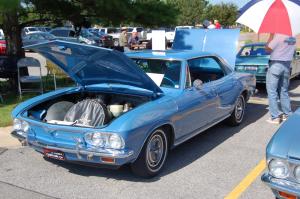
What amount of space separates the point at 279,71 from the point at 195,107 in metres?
2.50

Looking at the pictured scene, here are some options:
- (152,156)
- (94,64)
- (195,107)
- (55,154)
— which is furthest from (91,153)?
(195,107)

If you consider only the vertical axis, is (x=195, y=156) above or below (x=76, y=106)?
below

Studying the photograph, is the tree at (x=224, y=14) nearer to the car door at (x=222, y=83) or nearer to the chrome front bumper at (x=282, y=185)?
the car door at (x=222, y=83)

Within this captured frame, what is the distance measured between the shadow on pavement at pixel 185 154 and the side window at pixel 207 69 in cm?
91

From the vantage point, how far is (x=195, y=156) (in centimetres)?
555

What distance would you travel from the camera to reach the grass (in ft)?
23.9

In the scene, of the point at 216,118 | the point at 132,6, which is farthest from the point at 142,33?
the point at 216,118

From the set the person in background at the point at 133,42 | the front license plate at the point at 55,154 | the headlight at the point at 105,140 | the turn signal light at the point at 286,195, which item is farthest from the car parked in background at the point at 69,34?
the turn signal light at the point at 286,195

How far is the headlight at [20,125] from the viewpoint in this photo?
4.80 metres

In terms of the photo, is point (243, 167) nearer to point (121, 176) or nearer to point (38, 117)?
point (121, 176)

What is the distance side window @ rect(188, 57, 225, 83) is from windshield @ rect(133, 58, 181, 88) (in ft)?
2.34

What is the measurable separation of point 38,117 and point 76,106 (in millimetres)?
498

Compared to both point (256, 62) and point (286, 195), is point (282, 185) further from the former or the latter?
point (256, 62)

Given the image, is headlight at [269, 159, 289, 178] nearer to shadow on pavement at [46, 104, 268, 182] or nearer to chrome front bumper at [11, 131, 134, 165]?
chrome front bumper at [11, 131, 134, 165]
